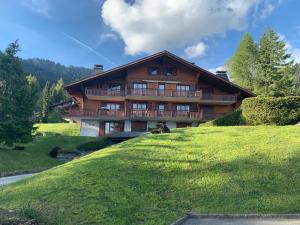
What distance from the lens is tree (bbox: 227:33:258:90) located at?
72875mm

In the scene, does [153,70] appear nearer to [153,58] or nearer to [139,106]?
[153,58]

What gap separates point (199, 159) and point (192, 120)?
2988 centimetres

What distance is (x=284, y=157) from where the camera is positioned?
17.3 m

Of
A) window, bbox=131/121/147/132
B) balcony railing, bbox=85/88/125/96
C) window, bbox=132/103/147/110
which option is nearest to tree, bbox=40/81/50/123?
balcony railing, bbox=85/88/125/96

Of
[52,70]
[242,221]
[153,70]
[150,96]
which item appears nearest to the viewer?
[242,221]

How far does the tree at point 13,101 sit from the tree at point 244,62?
155 feet

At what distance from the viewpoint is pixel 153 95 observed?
47.0 m

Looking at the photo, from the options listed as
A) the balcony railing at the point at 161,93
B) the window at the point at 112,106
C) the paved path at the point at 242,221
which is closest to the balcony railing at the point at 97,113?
the window at the point at 112,106

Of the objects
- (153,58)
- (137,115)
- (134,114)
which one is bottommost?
(137,115)

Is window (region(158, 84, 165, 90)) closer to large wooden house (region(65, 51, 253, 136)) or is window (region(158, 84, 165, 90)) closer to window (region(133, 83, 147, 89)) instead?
large wooden house (region(65, 51, 253, 136))

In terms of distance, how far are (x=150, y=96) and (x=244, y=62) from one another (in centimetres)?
3291

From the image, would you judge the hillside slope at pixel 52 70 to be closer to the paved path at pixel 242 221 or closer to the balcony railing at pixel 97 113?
the balcony railing at pixel 97 113

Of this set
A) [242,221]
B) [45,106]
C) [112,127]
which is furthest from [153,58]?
[45,106]

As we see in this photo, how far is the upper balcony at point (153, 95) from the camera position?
46469 millimetres
